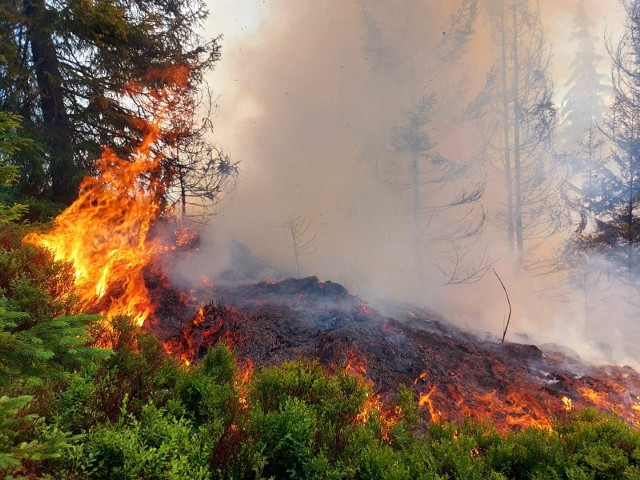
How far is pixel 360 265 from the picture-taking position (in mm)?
17297

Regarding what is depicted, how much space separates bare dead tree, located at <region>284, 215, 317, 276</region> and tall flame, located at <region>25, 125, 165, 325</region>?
25.4 feet

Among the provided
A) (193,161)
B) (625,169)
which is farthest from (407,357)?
(625,169)

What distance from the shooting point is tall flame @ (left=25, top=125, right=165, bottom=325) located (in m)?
7.05

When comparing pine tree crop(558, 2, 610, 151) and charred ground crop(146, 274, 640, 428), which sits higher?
pine tree crop(558, 2, 610, 151)

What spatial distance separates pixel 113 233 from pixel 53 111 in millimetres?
3493

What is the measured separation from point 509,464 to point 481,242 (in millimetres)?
16269

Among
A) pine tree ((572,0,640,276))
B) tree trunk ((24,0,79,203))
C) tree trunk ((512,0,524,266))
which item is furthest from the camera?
tree trunk ((512,0,524,266))

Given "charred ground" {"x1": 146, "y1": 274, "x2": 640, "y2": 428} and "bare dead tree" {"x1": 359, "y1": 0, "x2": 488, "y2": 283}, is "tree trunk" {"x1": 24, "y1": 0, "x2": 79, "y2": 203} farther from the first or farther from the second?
"bare dead tree" {"x1": 359, "y1": 0, "x2": 488, "y2": 283}

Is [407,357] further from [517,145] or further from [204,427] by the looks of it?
[517,145]

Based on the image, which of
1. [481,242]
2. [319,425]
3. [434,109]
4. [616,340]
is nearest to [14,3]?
[319,425]

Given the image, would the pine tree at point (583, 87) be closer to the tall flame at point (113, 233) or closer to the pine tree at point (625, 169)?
the pine tree at point (625, 169)

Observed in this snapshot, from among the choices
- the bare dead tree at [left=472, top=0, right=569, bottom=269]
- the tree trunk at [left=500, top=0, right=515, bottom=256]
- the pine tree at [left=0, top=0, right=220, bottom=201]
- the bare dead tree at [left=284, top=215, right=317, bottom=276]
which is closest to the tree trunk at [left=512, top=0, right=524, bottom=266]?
the bare dead tree at [left=472, top=0, right=569, bottom=269]

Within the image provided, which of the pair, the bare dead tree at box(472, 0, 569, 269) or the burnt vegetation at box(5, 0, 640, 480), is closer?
the burnt vegetation at box(5, 0, 640, 480)

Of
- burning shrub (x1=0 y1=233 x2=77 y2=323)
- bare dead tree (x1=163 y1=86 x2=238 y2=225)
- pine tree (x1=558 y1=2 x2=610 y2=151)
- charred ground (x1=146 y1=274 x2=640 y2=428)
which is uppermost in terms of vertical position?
pine tree (x1=558 y1=2 x2=610 y2=151)
